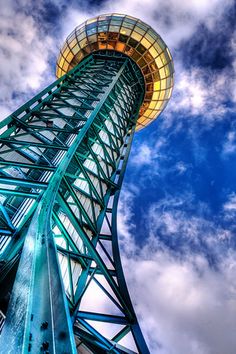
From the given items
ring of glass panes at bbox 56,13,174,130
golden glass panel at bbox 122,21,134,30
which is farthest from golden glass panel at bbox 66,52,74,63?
golden glass panel at bbox 122,21,134,30

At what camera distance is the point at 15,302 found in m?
2.04

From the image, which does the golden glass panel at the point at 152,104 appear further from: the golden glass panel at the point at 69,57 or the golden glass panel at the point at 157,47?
the golden glass panel at the point at 69,57

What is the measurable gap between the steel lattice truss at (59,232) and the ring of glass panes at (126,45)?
1049mm

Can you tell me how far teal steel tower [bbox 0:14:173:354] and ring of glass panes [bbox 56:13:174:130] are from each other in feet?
0.24

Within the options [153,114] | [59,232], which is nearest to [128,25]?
[153,114]

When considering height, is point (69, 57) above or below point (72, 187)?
above

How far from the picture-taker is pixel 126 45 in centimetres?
1950

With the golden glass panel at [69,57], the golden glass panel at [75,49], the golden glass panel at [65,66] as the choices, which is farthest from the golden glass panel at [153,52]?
the golden glass panel at [65,66]

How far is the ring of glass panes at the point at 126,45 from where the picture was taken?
62.8 ft

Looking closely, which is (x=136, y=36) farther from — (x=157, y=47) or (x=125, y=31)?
(x=157, y=47)

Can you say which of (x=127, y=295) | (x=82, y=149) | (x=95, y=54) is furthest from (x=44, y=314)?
(x=95, y=54)

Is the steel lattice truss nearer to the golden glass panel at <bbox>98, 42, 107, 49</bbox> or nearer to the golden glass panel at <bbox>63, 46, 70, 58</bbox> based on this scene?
the golden glass panel at <bbox>98, 42, 107, 49</bbox>

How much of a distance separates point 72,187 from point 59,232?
1595mm

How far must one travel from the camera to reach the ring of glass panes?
754 inches
